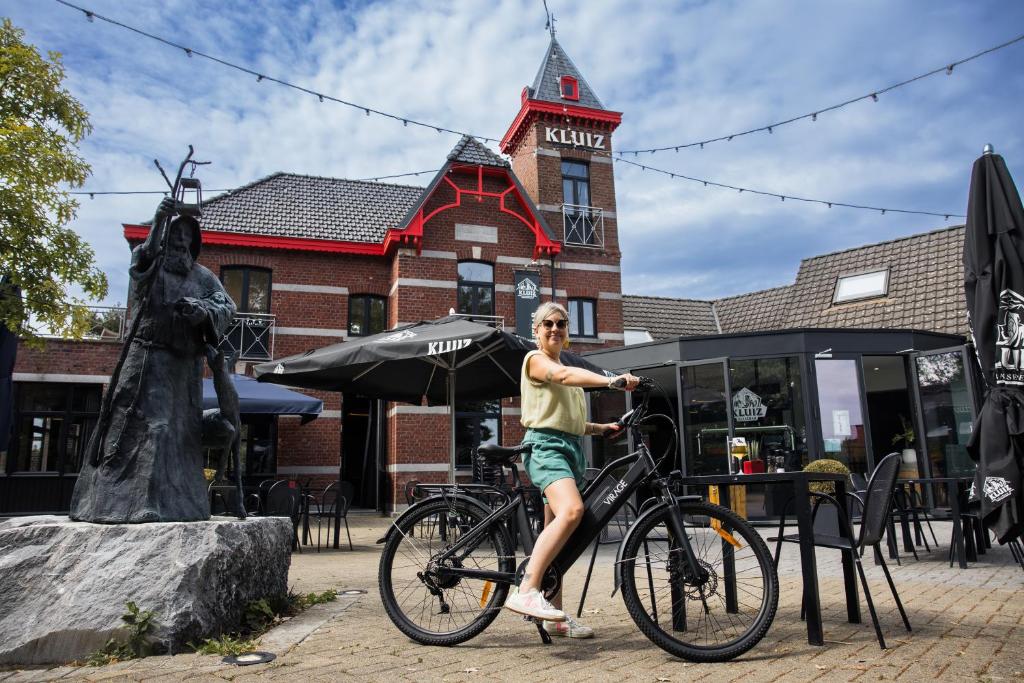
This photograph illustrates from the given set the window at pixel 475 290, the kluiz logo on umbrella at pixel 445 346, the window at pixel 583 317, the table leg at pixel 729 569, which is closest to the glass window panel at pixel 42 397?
the window at pixel 475 290

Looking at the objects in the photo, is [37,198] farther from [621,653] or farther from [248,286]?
[621,653]

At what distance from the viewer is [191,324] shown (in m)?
3.89

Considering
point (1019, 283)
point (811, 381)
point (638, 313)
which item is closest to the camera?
point (1019, 283)

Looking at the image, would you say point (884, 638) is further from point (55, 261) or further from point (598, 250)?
point (598, 250)

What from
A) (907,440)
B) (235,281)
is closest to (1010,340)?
(907,440)

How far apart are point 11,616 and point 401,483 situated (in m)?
11.4

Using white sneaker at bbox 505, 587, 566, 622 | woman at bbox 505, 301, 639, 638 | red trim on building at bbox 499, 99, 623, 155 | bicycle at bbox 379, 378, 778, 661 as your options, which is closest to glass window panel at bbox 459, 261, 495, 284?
red trim on building at bbox 499, 99, 623, 155

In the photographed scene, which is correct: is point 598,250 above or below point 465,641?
above

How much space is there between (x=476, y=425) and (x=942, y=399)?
8977 millimetres

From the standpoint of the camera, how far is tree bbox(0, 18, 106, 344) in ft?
32.4

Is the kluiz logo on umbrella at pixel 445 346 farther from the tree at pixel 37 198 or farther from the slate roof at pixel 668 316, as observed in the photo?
the slate roof at pixel 668 316

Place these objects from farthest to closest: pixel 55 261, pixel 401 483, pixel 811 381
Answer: pixel 401 483 → pixel 811 381 → pixel 55 261

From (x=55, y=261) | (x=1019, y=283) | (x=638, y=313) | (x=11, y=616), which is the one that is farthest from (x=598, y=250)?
(x=11, y=616)

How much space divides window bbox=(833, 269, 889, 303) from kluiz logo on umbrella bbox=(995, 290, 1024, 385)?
51.1ft
